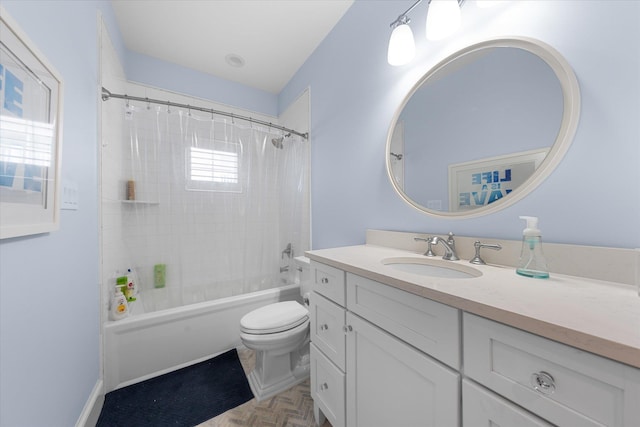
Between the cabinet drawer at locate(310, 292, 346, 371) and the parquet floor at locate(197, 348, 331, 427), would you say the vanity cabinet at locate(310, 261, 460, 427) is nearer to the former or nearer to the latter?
the cabinet drawer at locate(310, 292, 346, 371)

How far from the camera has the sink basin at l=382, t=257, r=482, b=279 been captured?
0.88m

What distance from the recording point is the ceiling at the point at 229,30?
159 cm

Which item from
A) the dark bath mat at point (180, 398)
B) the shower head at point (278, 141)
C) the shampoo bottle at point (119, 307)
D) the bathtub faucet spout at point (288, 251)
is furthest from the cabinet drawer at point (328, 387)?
the shower head at point (278, 141)

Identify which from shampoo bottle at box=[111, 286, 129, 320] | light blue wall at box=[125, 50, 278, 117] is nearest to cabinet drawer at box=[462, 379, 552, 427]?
shampoo bottle at box=[111, 286, 129, 320]

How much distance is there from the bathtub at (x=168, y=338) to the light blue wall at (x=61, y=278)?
0.11 m

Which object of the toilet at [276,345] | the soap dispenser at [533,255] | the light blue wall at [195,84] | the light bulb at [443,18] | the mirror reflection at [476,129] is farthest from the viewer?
the light blue wall at [195,84]

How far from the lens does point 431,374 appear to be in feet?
2.03

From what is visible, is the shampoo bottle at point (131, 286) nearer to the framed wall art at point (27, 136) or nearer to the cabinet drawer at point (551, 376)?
the framed wall art at point (27, 136)

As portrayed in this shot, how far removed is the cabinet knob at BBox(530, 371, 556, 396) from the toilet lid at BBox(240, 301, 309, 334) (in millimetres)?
1175

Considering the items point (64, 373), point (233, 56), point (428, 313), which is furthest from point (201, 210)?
point (428, 313)

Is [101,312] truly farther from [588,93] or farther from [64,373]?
[588,93]

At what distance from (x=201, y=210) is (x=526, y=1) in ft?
7.24

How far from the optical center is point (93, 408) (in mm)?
1140

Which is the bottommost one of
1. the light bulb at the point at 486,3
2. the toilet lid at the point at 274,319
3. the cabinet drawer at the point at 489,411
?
the toilet lid at the point at 274,319
